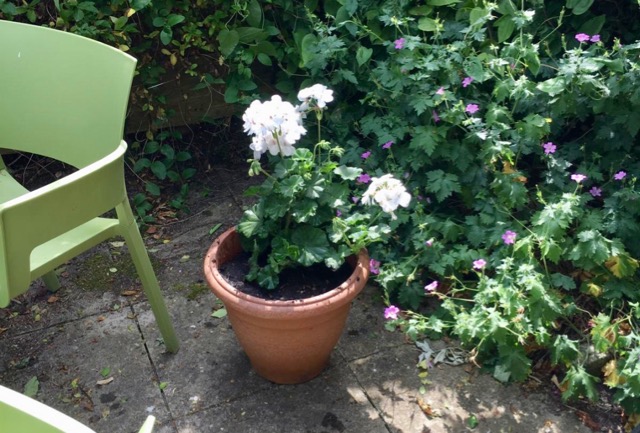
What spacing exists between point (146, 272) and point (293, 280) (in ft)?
1.69

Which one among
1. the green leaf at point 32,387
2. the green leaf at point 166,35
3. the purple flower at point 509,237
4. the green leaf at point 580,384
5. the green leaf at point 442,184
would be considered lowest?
the green leaf at point 32,387

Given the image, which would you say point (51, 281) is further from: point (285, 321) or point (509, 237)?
point (509, 237)

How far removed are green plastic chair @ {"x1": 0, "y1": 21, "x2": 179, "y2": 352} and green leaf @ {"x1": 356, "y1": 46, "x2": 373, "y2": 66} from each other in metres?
1.13

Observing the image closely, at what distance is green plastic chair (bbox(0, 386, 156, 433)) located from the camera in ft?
2.72

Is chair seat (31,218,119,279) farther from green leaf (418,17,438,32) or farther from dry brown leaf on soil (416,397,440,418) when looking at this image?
green leaf (418,17,438,32)

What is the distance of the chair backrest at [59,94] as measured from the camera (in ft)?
7.50

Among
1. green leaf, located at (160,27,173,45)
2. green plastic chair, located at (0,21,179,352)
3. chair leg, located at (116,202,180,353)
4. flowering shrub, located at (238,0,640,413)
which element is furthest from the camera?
green leaf, located at (160,27,173,45)

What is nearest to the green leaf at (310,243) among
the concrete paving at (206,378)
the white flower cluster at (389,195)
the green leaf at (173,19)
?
the white flower cluster at (389,195)

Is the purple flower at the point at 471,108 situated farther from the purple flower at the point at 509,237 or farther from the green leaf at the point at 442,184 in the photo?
the purple flower at the point at 509,237

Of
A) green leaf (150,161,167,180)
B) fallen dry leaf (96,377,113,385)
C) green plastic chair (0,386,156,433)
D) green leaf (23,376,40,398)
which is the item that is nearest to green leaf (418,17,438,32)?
green leaf (150,161,167,180)

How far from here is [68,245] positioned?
222cm

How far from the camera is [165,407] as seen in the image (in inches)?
96.0

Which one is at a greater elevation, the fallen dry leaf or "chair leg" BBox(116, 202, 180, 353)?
"chair leg" BBox(116, 202, 180, 353)

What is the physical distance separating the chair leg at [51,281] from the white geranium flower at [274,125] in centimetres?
125
